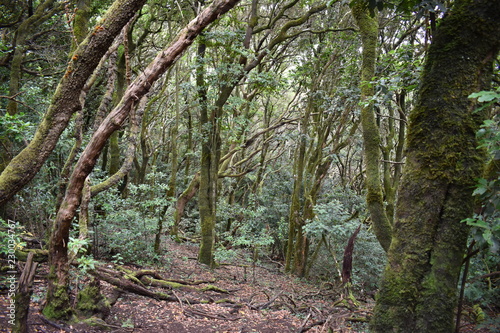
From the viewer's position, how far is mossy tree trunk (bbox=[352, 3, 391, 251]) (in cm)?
445

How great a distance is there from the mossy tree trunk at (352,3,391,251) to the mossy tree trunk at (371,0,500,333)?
6.03ft

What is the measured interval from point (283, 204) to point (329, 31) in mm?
7840

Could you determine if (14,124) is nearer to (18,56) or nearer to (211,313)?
(18,56)

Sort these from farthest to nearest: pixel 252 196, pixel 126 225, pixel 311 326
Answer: pixel 252 196 < pixel 126 225 < pixel 311 326

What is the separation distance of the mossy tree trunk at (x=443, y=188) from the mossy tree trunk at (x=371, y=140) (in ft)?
6.03

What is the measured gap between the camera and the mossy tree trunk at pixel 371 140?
4.45 m

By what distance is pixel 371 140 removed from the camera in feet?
15.1

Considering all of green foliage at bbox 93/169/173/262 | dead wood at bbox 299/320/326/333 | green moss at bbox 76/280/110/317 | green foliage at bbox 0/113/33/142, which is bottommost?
dead wood at bbox 299/320/326/333

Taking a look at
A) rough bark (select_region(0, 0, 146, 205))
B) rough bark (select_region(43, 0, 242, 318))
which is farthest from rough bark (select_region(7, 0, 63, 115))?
rough bark (select_region(0, 0, 146, 205))

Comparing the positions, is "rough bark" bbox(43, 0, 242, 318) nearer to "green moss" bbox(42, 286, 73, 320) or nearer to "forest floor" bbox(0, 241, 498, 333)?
"green moss" bbox(42, 286, 73, 320)

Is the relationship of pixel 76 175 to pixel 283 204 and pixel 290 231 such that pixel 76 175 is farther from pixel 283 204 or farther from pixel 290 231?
pixel 283 204

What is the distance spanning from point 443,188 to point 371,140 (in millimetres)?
2308

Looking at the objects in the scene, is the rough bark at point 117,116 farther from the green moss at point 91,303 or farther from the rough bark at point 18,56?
the rough bark at point 18,56

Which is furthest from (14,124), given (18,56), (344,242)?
(344,242)
